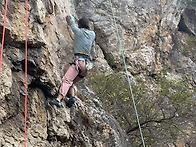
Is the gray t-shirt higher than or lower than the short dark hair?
lower

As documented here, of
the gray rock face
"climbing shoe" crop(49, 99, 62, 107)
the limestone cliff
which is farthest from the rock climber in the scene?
the gray rock face

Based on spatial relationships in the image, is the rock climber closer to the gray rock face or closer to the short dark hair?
the short dark hair

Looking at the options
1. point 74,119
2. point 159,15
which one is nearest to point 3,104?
point 74,119

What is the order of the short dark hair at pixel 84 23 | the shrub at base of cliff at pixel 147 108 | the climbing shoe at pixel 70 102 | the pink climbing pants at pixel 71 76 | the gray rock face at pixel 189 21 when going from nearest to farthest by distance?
the pink climbing pants at pixel 71 76, the climbing shoe at pixel 70 102, the short dark hair at pixel 84 23, the shrub at base of cliff at pixel 147 108, the gray rock face at pixel 189 21

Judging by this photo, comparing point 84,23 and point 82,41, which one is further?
point 84,23

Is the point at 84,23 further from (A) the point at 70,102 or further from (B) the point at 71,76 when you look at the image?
(A) the point at 70,102

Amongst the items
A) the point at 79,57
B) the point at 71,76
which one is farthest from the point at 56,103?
the point at 79,57

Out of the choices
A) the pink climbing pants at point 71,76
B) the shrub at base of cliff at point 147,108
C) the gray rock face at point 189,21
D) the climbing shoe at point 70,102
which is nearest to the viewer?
the pink climbing pants at point 71,76

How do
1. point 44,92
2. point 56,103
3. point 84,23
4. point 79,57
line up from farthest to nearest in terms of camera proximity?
point 84,23 < point 79,57 < point 44,92 < point 56,103

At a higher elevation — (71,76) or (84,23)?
(84,23)

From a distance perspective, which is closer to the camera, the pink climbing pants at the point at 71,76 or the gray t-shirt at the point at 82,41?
the pink climbing pants at the point at 71,76

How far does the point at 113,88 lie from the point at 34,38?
6.31 m

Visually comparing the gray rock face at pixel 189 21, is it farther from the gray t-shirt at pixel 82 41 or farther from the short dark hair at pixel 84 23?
the gray t-shirt at pixel 82 41

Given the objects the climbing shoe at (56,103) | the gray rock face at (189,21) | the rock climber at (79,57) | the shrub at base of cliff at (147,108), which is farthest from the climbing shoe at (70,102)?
the gray rock face at (189,21)
